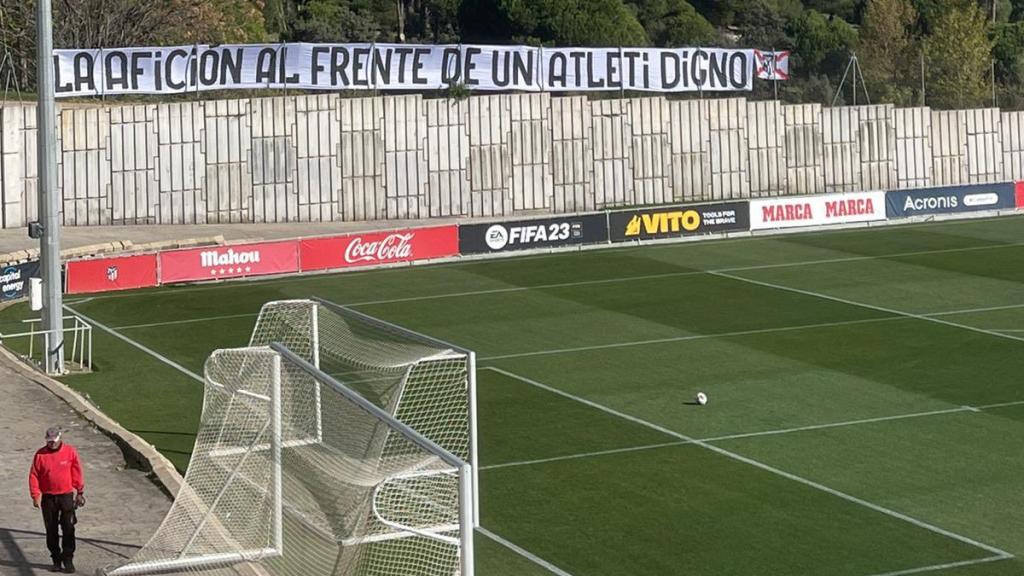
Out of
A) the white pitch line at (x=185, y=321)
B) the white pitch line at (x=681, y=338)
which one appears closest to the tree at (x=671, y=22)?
the white pitch line at (x=681, y=338)

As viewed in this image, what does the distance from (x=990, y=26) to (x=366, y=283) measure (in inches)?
2131

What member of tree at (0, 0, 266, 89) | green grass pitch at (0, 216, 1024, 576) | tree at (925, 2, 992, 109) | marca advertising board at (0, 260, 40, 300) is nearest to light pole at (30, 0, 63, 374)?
green grass pitch at (0, 216, 1024, 576)

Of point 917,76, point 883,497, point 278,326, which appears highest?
point 917,76

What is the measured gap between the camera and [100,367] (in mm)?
29734

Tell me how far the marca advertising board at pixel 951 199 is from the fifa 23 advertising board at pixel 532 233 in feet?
34.9

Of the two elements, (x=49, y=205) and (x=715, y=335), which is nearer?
(x=49, y=205)

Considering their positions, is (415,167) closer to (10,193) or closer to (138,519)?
(10,193)

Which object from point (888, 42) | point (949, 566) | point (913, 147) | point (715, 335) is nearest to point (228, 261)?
point (715, 335)

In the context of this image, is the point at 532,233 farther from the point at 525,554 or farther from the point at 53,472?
the point at 53,472

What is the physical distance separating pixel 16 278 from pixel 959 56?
159 ft

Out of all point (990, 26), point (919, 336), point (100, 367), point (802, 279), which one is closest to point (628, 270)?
point (802, 279)

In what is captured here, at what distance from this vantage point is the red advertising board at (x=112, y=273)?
123 ft

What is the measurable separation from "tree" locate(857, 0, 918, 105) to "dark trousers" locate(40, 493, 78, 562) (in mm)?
58037

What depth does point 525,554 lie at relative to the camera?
18453 millimetres
